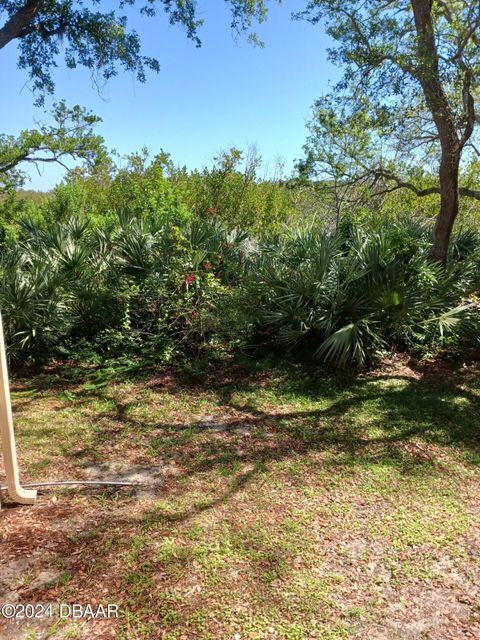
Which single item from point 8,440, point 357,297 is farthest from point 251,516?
point 357,297

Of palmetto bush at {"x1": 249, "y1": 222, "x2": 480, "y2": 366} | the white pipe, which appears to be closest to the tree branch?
palmetto bush at {"x1": 249, "y1": 222, "x2": 480, "y2": 366}

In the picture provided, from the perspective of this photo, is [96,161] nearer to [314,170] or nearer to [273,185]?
[273,185]

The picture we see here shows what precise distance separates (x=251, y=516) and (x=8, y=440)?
5.24ft

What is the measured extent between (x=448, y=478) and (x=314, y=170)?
8791 millimetres

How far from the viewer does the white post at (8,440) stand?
7.72ft

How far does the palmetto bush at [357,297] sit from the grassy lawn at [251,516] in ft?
3.41

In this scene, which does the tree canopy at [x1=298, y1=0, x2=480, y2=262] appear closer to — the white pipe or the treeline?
the treeline

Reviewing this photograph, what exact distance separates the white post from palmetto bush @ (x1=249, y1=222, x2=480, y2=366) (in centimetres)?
381

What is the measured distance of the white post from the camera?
7.72 ft

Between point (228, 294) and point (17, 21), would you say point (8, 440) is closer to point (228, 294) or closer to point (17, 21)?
point (228, 294)

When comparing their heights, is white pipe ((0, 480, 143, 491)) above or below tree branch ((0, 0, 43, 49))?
below

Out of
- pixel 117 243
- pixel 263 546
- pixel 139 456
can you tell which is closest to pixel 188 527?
pixel 263 546

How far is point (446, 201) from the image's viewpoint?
6.93 metres

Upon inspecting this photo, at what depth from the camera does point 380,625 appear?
6.94 feet
